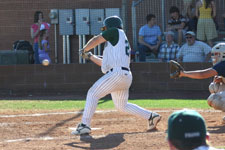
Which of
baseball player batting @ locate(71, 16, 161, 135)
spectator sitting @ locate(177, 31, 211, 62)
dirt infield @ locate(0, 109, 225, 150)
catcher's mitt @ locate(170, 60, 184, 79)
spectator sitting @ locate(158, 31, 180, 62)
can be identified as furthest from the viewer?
spectator sitting @ locate(158, 31, 180, 62)

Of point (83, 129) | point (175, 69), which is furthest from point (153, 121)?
point (175, 69)

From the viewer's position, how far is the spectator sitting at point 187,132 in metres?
2.52

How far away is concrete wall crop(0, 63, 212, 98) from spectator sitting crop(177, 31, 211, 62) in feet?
1.06

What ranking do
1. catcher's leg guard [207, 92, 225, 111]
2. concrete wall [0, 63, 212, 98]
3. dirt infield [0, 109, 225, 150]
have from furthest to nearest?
concrete wall [0, 63, 212, 98]
catcher's leg guard [207, 92, 225, 111]
dirt infield [0, 109, 225, 150]

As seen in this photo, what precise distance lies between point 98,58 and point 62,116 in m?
1.82

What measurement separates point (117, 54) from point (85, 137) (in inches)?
47.7

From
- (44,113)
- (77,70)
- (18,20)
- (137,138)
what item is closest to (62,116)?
(44,113)

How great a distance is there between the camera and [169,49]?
1277cm

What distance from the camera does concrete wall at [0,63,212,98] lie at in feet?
41.1

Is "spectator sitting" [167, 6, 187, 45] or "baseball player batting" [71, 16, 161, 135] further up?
"spectator sitting" [167, 6, 187, 45]

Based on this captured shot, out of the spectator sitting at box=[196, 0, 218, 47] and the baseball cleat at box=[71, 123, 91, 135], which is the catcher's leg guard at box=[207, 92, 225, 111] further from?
the spectator sitting at box=[196, 0, 218, 47]

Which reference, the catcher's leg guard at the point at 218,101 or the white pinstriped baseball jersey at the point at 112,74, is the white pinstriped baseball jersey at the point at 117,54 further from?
the catcher's leg guard at the point at 218,101

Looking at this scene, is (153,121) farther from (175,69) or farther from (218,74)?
(175,69)

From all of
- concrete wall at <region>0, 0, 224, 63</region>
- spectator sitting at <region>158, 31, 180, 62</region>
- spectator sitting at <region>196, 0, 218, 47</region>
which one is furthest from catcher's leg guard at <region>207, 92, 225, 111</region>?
concrete wall at <region>0, 0, 224, 63</region>
